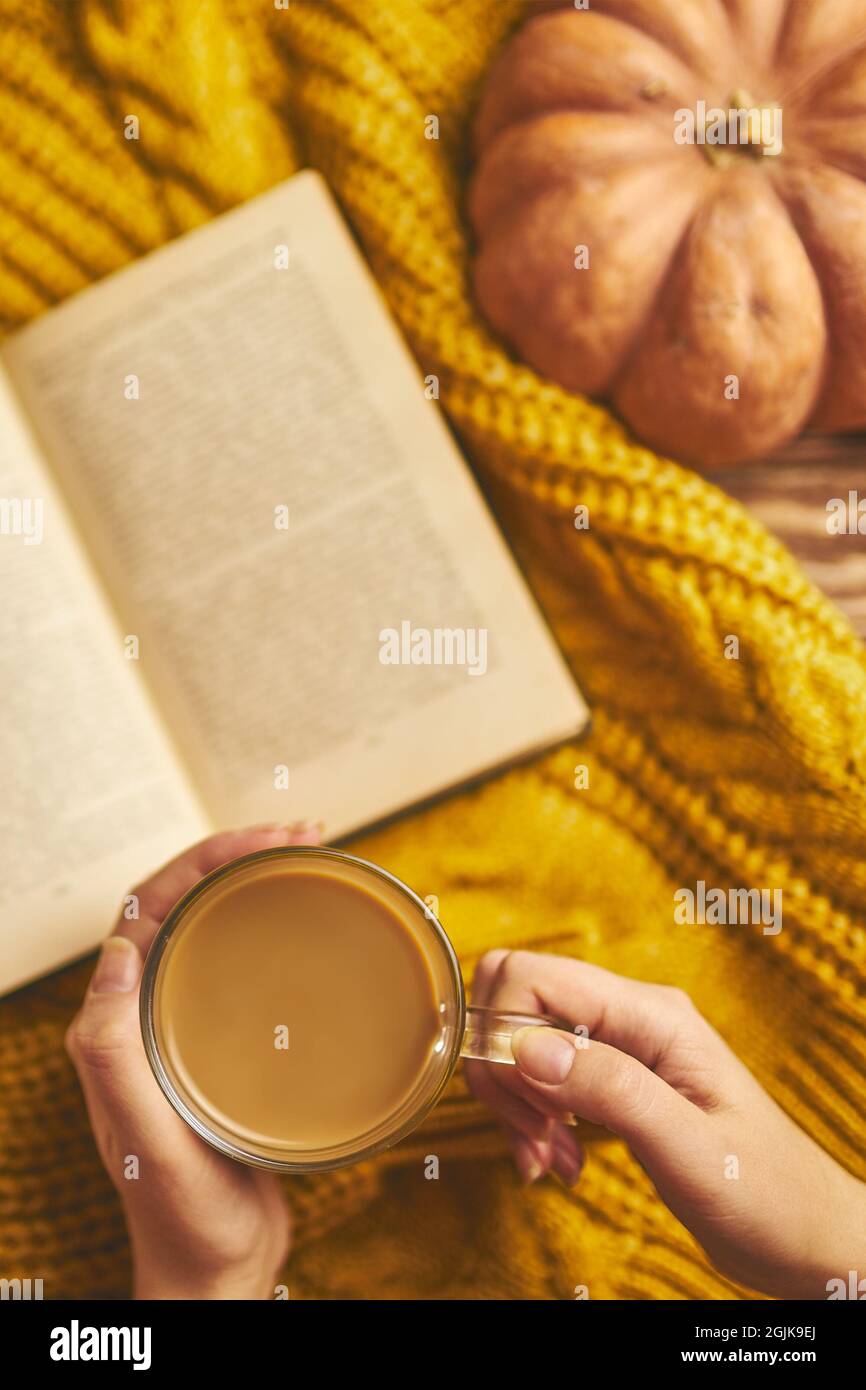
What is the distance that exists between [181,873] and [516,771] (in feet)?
0.85

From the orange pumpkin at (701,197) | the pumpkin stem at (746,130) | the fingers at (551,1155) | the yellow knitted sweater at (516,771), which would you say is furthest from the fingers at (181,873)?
the pumpkin stem at (746,130)

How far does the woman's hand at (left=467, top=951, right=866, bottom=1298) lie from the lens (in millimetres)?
606

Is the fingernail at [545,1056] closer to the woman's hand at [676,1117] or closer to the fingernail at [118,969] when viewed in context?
the woman's hand at [676,1117]

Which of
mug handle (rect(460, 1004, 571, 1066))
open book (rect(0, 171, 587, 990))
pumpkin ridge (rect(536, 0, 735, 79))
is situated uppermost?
pumpkin ridge (rect(536, 0, 735, 79))

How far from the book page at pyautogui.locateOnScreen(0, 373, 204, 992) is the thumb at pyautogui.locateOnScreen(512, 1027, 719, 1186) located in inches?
12.4

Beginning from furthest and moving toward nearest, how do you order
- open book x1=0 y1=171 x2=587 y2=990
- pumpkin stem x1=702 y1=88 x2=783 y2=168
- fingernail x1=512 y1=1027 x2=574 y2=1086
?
open book x1=0 y1=171 x2=587 y2=990 < pumpkin stem x1=702 y1=88 x2=783 y2=168 < fingernail x1=512 y1=1027 x2=574 y2=1086

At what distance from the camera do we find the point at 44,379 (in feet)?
2.66

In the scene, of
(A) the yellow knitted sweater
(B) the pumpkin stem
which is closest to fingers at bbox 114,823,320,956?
(A) the yellow knitted sweater

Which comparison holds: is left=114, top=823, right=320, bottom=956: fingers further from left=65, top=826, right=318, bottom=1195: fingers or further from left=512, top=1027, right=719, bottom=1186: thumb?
left=512, top=1027, right=719, bottom=1186: thumb

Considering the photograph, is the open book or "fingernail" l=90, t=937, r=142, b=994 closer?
"fingernail" l=90, t=937, r=142, b=994

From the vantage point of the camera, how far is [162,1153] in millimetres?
667

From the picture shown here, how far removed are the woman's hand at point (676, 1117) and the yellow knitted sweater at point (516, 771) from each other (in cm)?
6

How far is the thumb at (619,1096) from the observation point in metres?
0.59

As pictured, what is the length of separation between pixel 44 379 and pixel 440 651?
338 millimetres
